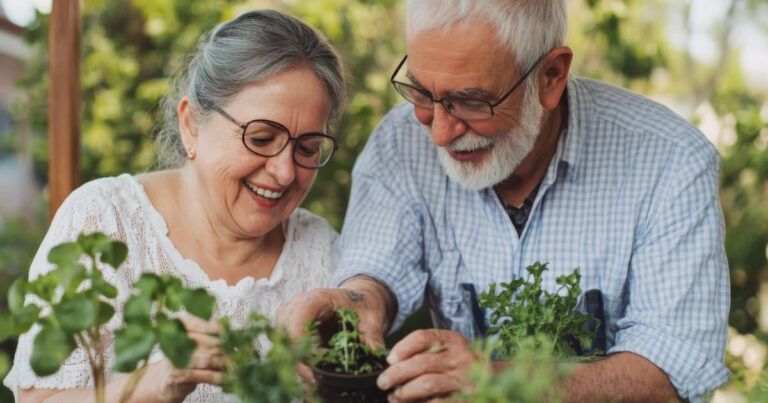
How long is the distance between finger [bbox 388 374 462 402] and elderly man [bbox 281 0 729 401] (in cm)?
16

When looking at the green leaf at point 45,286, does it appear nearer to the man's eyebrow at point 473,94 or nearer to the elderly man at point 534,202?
the elderly man at point 534,202

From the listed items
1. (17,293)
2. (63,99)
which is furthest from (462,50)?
Answer: (63,99)

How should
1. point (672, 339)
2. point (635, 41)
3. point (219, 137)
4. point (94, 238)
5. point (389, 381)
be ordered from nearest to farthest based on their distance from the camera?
point (94, 238), point (389, 381), point (672, 339), point (219, 137), point (635, 41)

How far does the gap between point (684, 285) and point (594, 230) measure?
1.12ft

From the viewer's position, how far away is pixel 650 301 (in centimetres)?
227

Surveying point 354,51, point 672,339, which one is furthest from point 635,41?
point 672,339

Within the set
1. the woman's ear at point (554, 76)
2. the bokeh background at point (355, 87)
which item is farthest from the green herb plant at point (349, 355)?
the bokeh background at point (355, 87)

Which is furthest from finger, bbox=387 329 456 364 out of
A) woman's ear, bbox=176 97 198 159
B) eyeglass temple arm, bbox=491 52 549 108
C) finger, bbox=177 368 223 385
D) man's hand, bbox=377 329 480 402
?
woman's ear, bbox=176 97 198 159

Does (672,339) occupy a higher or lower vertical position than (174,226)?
lower

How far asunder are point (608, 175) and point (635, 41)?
10.4 ft

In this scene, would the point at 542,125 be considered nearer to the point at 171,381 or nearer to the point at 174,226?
the point at 174,226

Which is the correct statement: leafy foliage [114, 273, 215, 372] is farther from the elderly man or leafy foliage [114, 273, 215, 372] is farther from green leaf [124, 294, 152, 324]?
the elderly man

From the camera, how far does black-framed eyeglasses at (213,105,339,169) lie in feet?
7.38

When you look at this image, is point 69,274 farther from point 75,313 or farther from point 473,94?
point 473,94
